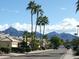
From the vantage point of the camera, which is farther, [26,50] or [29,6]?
[29,6]

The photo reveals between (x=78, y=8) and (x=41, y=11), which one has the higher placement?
(x=41, y=11)

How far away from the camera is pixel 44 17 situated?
13725 centimetres

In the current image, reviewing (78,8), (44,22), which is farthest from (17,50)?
(44,22)

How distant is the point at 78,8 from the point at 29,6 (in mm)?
57910

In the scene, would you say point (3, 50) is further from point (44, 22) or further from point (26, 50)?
point (44, 22)

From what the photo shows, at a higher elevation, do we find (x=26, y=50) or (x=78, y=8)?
(x=78, y=8)

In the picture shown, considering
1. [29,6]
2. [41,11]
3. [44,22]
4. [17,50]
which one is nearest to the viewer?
[17,50]

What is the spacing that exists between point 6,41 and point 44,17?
32998 mm

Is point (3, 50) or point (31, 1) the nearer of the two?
point (3, 50)

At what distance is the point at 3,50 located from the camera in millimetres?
67938

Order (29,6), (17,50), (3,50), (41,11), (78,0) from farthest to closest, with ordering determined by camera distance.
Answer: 1. (41,11)
2. (29,6)
3. (17,50)
4. (3,50)
5. (78,0)

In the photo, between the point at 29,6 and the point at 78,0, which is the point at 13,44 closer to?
the point at 29,6

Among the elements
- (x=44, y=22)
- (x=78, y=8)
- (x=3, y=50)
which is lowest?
(x=3, y=50)

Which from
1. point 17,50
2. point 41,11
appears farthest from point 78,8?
point 41,11
